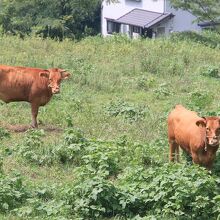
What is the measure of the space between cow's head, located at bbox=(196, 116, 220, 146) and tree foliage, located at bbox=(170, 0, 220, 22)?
33.4m

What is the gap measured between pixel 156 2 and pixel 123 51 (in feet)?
96.9

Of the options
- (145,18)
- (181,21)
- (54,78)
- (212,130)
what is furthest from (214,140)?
(145,18)

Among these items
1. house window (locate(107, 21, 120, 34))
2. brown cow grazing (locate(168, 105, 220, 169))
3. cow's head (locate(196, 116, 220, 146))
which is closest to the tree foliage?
house window (locate(107, 21, 120, 34))

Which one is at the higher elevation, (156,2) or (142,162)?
(156,2)

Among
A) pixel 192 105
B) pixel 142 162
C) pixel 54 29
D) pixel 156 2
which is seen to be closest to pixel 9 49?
pixel 192 105

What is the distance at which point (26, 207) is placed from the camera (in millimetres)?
9430

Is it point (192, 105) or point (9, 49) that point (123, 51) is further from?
point (192, 105)

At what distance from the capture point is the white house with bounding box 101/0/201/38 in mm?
51375

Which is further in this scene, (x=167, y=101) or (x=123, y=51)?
(x=123, y=51)

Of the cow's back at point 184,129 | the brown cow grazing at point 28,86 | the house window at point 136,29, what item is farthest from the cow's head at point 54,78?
the house window at point 136,29

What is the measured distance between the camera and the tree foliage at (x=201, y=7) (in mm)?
43125

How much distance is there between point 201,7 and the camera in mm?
43938

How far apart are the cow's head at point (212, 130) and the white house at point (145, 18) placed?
38.7m

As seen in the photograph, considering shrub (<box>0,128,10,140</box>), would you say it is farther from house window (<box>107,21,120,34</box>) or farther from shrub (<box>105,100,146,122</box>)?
house window (<box>107,21,120,34</box>)
